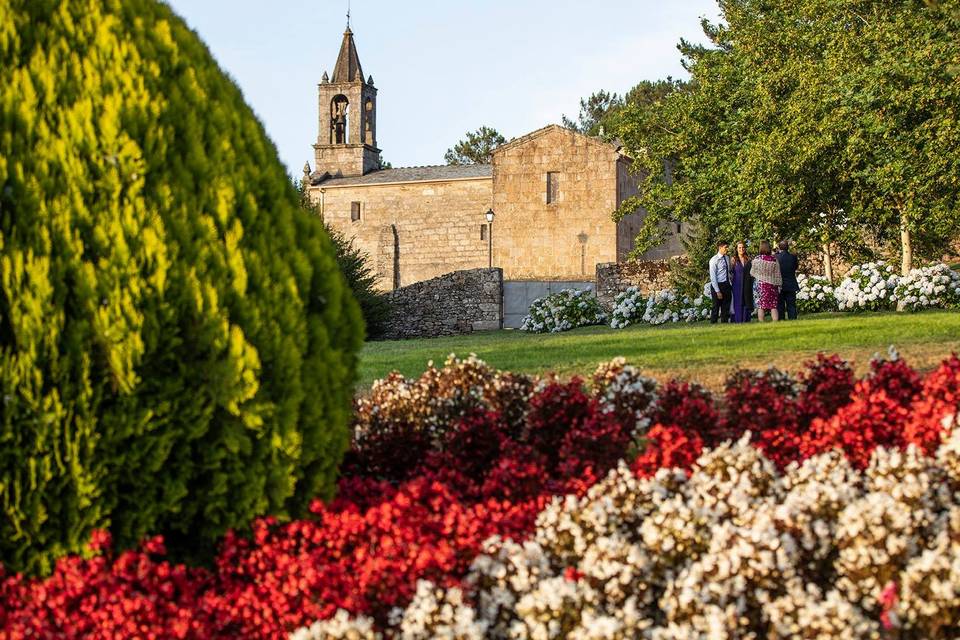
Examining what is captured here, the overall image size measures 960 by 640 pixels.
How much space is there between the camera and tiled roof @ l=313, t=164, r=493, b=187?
54.5 metres

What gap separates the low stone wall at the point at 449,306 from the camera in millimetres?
35344

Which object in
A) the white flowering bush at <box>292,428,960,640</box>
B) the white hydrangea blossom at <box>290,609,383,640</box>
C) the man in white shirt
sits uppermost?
the man in white shirt

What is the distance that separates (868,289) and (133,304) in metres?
22.5

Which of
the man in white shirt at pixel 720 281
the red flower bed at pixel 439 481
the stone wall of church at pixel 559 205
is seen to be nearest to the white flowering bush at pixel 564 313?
the man in white shirt at pixel 720 281

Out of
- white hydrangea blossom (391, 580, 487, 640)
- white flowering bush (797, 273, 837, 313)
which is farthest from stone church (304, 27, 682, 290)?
white hydrangea blossom (391, 580, 487, 640)

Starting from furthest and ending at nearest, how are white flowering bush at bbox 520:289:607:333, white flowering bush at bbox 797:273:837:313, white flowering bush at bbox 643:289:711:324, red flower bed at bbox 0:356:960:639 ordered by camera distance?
white flowering bush at bbox 520:289:607:333, white flowering bush at bbox 643:289:711:324, white flowering bush at bbox 797:273:837:313, red flower bed at bbox 0:356:960:639

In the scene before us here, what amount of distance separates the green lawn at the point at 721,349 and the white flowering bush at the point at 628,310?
13.4m

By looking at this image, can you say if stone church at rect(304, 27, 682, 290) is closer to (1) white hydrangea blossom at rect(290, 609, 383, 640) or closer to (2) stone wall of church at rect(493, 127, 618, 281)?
(2) stone wall of church at rect(493, 127, 618, 281)

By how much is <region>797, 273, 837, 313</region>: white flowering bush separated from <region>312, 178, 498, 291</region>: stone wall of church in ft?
94.1

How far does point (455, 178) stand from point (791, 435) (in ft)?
164

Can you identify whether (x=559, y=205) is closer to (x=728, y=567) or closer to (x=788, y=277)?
(x=788, y=277)

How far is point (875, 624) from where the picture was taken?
10.3 ft

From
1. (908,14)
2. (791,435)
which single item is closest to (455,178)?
(908,14)

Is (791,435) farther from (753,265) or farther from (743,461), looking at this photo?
(753,265)
